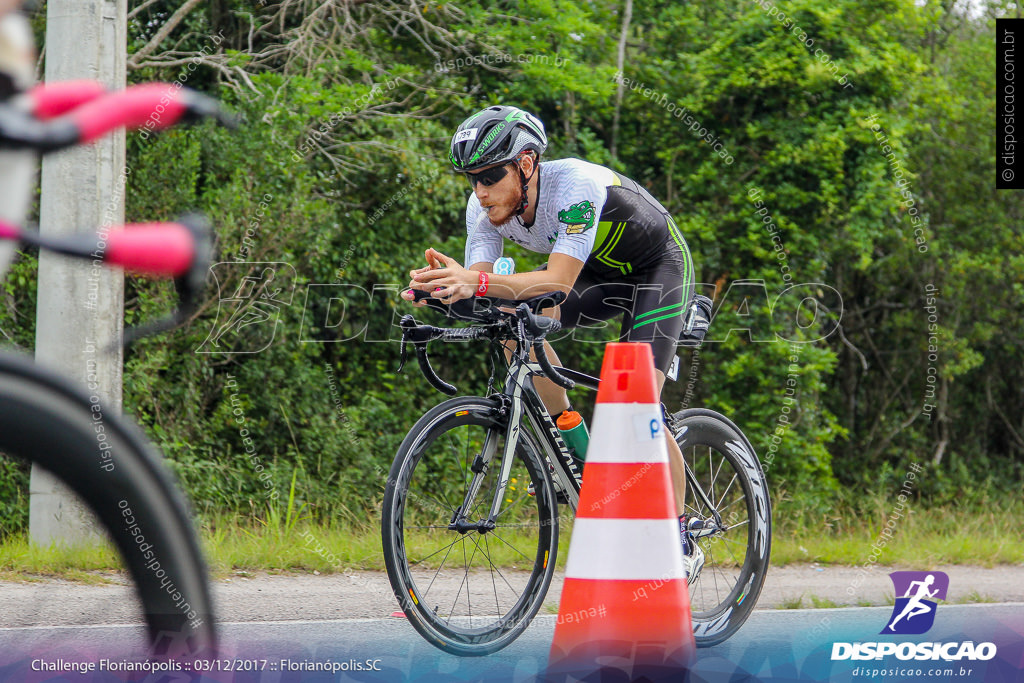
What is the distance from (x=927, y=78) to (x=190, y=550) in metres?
11.4

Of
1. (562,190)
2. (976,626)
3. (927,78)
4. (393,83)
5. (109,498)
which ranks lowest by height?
(976,626)

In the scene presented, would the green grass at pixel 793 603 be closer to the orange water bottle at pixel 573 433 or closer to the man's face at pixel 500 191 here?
the orange water bottle at pixel 573 433

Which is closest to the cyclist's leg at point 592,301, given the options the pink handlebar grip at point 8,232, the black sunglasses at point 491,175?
the black sunglasses at point 491,175

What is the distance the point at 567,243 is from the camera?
368 cm

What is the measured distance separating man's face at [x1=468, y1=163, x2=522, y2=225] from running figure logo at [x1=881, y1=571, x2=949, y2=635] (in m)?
2.38

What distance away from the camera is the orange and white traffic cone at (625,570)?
3.01 meters

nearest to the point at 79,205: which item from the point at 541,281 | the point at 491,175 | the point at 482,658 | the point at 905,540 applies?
the point at 491,175

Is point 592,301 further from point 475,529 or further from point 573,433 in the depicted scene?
point 475,529

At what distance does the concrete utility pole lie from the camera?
6141 millimetres

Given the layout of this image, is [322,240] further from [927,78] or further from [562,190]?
[927,78]

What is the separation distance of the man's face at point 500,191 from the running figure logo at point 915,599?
238 cm

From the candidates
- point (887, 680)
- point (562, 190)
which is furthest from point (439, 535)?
point (887, 680)

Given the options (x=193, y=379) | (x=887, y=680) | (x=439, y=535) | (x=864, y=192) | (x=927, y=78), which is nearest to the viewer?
(x=887, y=680)

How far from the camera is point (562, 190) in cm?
380
